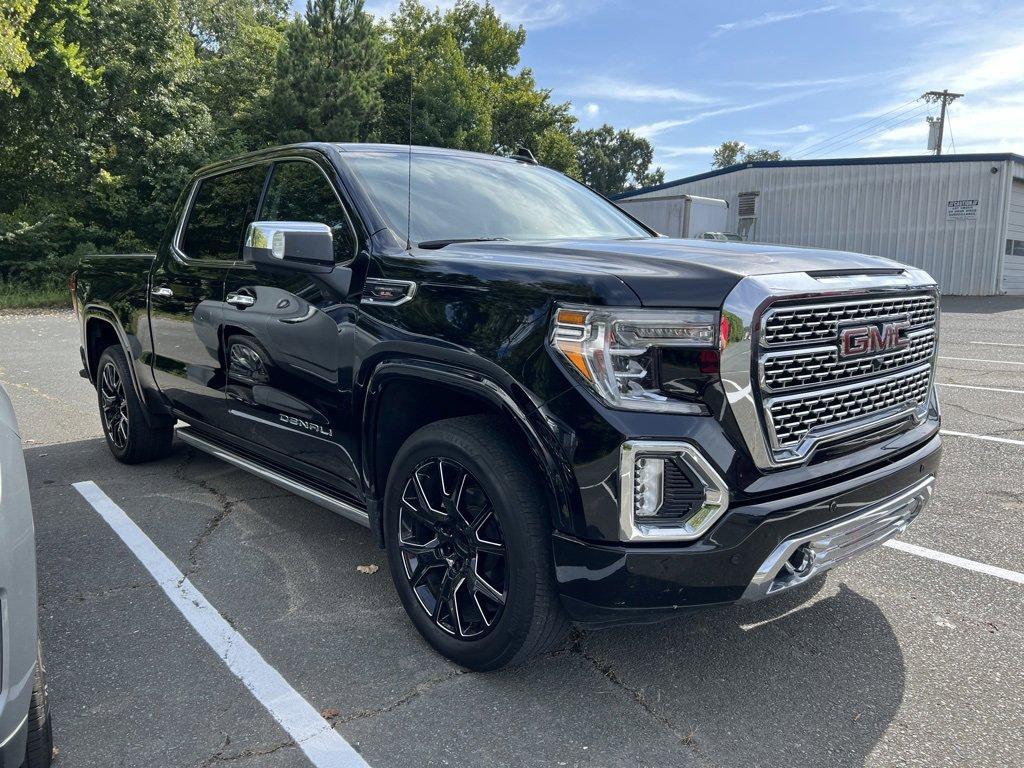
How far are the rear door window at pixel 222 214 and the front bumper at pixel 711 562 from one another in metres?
2.54

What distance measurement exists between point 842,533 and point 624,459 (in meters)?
0.80

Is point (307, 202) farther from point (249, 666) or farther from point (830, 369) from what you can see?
point (830, 369)

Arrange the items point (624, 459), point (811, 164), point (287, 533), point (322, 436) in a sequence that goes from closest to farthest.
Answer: point (624, 459) < point (322, 436) < point (287, 533) < point (811, 164)

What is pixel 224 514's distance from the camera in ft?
14.3

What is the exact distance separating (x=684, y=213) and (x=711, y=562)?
19.9 m

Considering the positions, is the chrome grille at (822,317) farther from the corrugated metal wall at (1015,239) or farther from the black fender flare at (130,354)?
the corrugated metal wall at (1015,239)

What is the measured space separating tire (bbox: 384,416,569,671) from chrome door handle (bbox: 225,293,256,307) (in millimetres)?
1277

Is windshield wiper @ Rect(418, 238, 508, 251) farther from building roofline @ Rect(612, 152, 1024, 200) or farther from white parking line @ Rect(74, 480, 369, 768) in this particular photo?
building roofline @ Rect(612, 152, 1024, 200)

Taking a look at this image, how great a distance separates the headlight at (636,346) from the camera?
7.25 ft

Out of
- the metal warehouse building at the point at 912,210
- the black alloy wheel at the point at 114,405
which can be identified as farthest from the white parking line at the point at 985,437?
the metal warehouse building at the point at 912,210

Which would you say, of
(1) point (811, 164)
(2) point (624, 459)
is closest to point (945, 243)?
(1) point (811, 164)

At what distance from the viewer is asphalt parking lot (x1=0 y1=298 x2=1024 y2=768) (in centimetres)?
238

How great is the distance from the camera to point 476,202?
3.56 m

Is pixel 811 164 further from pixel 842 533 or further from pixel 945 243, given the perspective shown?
pixel 842 533
